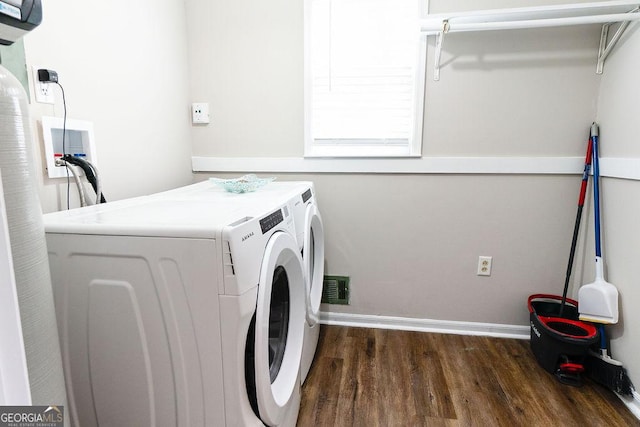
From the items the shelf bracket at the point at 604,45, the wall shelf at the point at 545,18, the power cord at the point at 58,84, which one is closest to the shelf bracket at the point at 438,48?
the wall shelf at the point at 545,18

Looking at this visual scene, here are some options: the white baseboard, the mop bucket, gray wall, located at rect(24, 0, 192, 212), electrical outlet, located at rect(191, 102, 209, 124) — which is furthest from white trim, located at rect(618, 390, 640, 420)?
electrical outlet, located at rect(191, 102, 209, 124)

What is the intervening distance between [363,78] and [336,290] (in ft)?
4.10

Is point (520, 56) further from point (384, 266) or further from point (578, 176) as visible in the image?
point (384, 266)

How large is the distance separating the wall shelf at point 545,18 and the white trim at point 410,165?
0.49 m

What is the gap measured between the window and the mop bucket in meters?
1.09

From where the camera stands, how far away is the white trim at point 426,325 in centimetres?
188

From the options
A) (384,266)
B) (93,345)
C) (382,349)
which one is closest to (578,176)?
(384,266)

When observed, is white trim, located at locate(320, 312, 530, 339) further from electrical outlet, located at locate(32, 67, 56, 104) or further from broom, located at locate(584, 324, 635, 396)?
electrical outlet, located at locate(32, 67, 56, 104)

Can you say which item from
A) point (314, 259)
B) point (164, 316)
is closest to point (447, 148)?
point (314, 259)

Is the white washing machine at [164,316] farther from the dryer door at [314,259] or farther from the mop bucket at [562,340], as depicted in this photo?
the mop bucket at [562,340]

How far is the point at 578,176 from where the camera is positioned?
1710 millimetres

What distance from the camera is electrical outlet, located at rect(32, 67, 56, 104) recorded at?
102 cm

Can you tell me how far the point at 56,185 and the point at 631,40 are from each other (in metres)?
2.40

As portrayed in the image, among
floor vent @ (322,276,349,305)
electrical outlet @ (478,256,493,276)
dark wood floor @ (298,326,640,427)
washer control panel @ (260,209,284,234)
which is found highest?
washer control panel @ (260,209,284,234)
